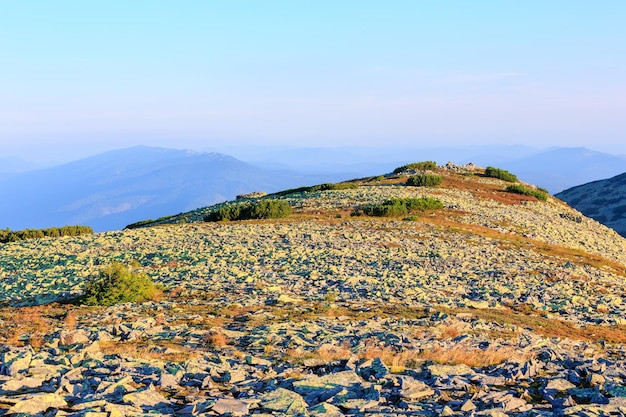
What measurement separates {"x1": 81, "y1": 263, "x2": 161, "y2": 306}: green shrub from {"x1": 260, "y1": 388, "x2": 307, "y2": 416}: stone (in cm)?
995

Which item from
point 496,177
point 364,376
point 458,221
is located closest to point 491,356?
point 364,376

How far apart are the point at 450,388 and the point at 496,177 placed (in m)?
65.6

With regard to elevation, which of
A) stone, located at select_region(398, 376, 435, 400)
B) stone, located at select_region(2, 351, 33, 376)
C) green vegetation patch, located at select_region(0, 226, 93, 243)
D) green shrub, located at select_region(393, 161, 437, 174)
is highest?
green shrub, located at select_region(393, 161, 437, 174)

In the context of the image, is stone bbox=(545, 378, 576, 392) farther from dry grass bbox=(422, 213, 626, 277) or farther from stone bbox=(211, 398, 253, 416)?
dry grass bbox=(422, 213, 626, 277)

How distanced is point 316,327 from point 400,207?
93.2 ft

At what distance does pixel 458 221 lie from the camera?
1617 inches

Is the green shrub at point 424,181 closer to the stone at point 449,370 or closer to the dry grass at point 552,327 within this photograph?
the dry grass at point 552,327

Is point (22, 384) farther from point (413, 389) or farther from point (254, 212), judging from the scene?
point (254, 212)

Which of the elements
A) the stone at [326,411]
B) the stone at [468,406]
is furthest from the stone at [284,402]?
the stone at [468,406]

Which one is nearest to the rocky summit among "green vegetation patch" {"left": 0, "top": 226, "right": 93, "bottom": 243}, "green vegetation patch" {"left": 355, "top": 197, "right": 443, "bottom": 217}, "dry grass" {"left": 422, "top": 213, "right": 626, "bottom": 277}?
"dry grass" {"left": 422, "top": 213, "right": 626, "bottom": 277}

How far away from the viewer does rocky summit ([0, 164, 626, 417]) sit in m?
9.49

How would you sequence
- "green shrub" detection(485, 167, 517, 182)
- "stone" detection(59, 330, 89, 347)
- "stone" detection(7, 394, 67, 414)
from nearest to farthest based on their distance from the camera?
"stone" detection(7, 394, 67, 414) < "stone" detection(59, 330, 89, 347) < "green shrub" detection(485, 167, 517, 182)

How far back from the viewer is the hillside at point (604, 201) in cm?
11712

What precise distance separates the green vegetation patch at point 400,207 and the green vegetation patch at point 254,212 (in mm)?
6070
